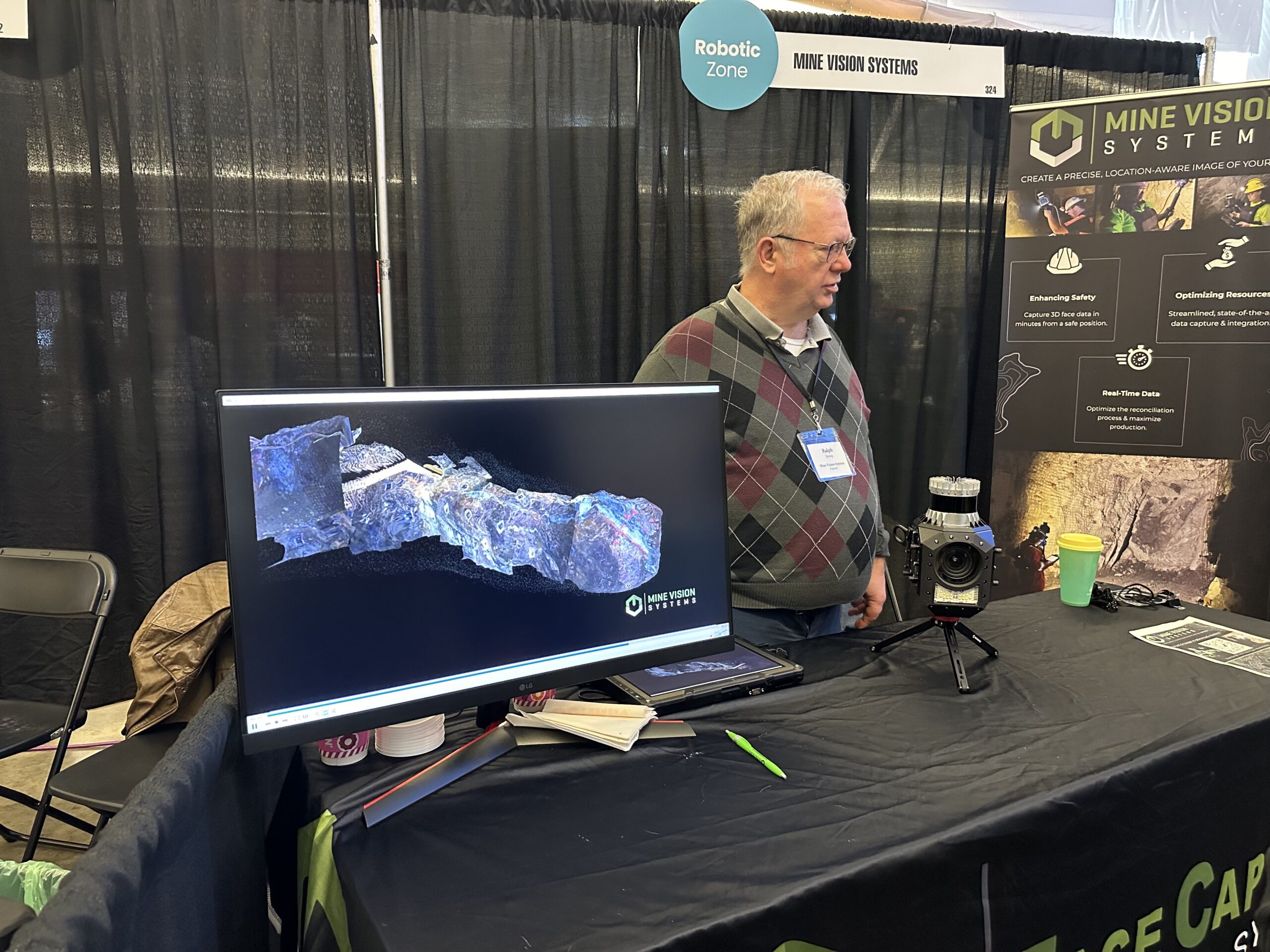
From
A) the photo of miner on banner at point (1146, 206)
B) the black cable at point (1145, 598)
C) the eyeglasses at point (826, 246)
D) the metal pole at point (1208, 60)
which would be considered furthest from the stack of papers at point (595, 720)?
the metal pole at point (1208, 60)

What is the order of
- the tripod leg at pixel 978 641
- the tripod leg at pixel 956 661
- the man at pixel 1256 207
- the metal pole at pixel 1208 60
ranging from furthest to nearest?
the metal pole at pixel 1208 60 < the man at pixel 1256 207 < the tripod leg at pixel 978 641 < the tripod leg at pixel 956 661

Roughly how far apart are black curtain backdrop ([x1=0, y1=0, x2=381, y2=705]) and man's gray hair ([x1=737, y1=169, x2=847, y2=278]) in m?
1.48

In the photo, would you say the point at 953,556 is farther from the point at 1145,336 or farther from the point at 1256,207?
the point at 1256,207

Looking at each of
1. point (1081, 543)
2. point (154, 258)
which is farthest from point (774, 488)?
point (154, 258)

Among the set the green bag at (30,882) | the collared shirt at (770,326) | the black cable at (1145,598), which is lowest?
the green bag at (30,882)

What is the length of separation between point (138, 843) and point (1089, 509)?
3213 millimetres

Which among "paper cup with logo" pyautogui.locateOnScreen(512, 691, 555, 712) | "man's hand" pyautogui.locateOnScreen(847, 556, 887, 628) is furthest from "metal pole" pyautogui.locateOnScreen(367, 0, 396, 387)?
"paper cup with logo" pyautogui.locateOnScreen(512, 691, 555, 712)

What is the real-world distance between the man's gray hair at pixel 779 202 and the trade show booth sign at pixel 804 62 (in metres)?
1.14

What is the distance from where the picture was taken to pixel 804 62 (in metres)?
3.03

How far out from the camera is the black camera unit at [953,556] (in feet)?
4.30

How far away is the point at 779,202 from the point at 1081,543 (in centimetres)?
102

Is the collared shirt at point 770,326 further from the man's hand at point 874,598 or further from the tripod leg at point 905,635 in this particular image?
the tripod leg at point 905,635

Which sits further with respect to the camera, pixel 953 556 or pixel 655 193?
pixel 655 193

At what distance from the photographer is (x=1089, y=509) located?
307cm
